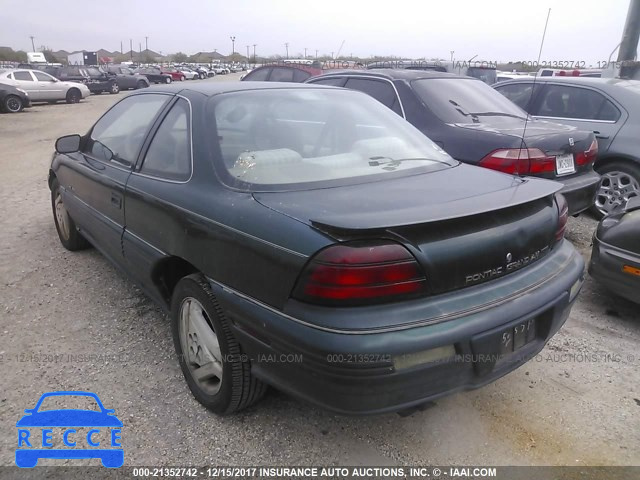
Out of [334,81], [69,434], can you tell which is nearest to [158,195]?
[69,434]

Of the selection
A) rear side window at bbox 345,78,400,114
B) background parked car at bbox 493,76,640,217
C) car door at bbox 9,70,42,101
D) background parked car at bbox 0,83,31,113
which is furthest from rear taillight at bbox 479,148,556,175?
car door at bbox 9,70,42,101

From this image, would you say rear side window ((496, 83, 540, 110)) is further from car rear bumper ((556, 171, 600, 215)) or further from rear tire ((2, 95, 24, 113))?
rear tire ((2, 95, 24, 113))

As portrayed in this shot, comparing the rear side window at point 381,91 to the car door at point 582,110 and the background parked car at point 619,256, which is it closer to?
the background parked car at point 619,256

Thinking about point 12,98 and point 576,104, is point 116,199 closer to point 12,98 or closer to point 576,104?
point 576,104

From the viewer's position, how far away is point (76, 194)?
3.94 m

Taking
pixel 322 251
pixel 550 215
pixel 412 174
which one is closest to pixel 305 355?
pixel 322 251

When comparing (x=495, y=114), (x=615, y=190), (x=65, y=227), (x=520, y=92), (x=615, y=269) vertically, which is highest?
(x=520, y=92)

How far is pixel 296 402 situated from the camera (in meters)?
2.60

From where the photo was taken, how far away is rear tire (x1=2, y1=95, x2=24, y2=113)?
1714 cm

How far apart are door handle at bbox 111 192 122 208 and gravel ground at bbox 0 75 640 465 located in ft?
2.67

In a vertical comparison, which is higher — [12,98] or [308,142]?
[308,142]

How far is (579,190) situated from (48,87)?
70.2 feet

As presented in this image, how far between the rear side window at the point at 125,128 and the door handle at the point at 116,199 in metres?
0.23

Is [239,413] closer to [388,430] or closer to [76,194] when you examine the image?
[388,430]
